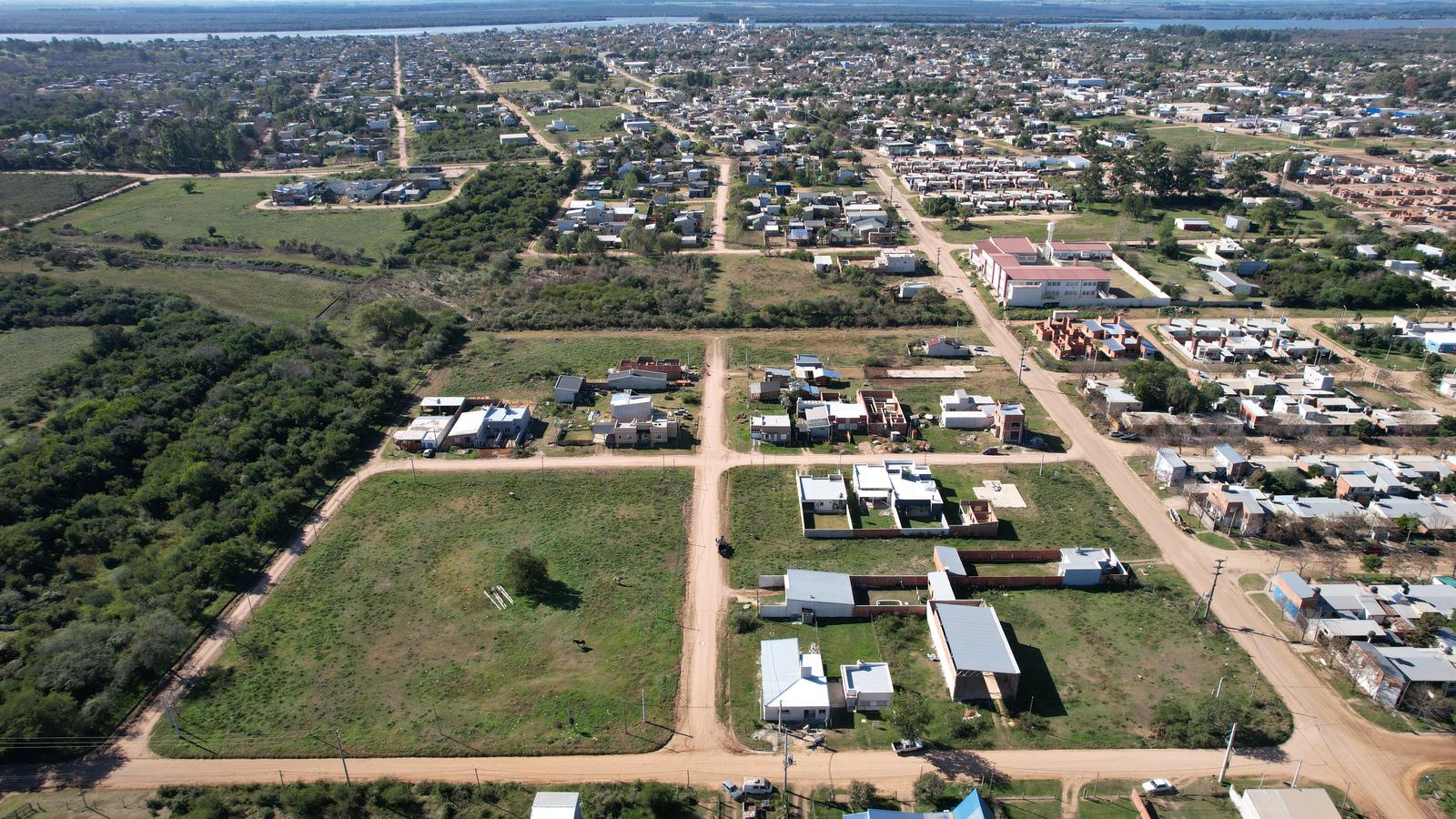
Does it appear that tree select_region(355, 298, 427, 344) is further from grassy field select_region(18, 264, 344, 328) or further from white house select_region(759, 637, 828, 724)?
white house select_region(759, 637, 828, 724)

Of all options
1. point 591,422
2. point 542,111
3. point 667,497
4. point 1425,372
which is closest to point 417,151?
point 542,111

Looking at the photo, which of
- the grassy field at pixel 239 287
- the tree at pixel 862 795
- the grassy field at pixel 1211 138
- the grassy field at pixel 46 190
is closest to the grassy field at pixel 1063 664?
the tree at pixel 862 795

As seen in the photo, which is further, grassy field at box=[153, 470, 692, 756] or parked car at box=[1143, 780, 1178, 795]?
grassy field at box=[153, 470, 692, 756]

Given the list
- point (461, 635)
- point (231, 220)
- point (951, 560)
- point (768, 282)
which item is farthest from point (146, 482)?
point (231, 220)

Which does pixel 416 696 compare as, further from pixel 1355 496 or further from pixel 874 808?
pixel 1355 496

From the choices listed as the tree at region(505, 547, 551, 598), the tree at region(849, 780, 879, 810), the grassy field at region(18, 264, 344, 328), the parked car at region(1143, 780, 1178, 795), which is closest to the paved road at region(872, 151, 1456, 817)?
the parked car at region(1143, 780, 1178, 795)

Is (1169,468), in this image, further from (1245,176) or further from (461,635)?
(1245,176)
